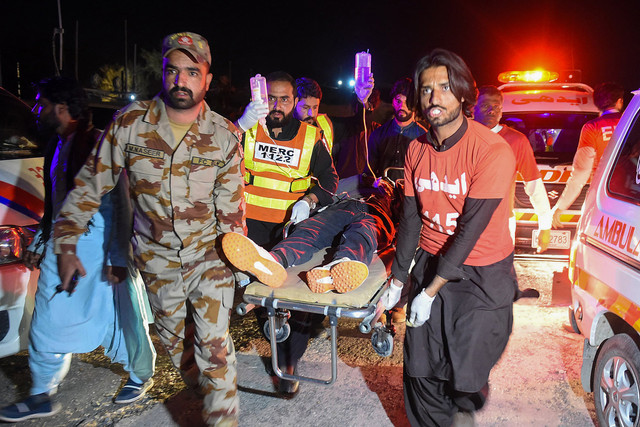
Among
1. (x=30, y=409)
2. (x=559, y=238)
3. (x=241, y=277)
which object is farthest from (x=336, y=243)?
(x=559, y=238)

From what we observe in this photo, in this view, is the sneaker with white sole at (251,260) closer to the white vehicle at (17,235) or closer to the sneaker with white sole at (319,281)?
the sneaker with white sole at (319,281)

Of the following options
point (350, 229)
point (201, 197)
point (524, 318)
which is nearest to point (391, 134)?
point (350, 229)

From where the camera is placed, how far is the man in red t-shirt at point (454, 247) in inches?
86.7

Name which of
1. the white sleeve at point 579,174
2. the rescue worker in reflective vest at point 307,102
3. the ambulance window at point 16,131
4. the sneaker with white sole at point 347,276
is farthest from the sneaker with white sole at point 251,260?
the white sleeve at point 579,174

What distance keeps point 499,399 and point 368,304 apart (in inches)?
55.1

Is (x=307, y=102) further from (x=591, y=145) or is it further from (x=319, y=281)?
(x=319, y=281)

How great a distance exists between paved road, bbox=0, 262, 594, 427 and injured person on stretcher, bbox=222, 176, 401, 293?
3.03 ft

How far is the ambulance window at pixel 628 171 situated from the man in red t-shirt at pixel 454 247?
698 millimetres

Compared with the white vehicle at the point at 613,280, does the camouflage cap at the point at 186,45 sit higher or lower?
higher

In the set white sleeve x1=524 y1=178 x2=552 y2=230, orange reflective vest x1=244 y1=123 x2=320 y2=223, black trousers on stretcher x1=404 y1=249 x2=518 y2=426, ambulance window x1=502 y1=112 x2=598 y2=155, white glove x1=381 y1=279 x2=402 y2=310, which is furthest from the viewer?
ambulance window x1=502 y1=112 x2=598 y2=155

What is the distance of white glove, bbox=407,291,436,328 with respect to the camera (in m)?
2.32

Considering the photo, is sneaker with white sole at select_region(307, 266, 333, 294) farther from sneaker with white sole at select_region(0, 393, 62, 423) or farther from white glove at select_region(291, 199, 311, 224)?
sneaker with white sole at select_region(0, 393, 62, 423)

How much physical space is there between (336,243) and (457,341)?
1331 millimetres

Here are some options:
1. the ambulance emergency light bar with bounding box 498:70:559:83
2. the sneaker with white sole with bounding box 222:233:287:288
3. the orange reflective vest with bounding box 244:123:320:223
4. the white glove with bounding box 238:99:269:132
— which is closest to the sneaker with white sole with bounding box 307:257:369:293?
the sneaker with white sole with bounding box 222:233:287:288
